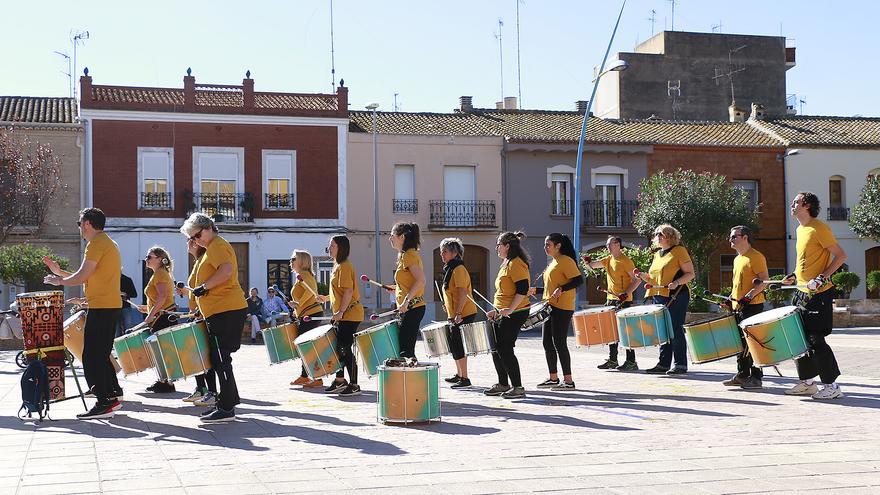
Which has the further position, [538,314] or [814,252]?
[538,314]

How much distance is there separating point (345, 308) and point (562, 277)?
2260 millimetres

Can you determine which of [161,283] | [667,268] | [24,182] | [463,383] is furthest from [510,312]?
[24,182]

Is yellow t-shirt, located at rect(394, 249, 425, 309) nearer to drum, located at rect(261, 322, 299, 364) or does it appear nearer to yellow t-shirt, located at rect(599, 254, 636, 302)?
drum, located at rect(261, 322, 299, 364)

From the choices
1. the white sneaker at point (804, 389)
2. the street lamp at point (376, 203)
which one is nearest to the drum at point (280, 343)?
the white sneaker at point (804, 389)

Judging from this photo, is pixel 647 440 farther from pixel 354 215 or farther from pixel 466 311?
pixel 354 215

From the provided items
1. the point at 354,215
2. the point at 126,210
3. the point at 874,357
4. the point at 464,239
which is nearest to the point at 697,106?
the point at 464,239

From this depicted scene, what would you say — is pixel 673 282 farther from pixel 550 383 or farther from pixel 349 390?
pixel 349 390

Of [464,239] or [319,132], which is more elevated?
[319,132]

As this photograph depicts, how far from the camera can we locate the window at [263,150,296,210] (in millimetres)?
34938

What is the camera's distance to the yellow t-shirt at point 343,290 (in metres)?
11.2

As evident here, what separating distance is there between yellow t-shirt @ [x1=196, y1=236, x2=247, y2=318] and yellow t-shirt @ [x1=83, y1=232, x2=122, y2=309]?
0.84 metres

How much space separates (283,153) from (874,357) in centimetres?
2277

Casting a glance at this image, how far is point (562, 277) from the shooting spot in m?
11.3

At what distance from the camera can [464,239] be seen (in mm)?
36812
